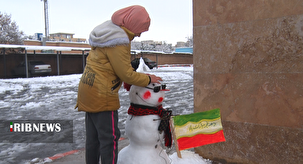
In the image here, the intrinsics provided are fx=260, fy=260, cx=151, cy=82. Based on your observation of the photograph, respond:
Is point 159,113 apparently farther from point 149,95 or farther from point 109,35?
point 109,35

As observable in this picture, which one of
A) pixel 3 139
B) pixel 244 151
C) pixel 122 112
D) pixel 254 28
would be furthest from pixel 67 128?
pixel 254 28

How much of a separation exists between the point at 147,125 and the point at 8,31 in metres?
32.5

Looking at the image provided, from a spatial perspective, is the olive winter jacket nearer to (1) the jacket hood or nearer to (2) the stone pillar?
(1) the jacket hood

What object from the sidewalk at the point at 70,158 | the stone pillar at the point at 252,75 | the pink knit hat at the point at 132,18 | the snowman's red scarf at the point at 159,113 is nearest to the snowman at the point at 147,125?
the snowman's red scarf at the point at 159,113

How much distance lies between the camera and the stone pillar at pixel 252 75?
8.53ft

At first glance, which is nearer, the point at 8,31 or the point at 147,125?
the point at 147,125

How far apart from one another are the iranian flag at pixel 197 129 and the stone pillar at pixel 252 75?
1.58ft

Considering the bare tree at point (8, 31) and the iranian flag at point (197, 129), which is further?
the bare tree at point (8, 31)

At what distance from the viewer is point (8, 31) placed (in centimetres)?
2983

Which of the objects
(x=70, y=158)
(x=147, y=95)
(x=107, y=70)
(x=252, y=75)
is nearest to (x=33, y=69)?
(x=70, y=158)

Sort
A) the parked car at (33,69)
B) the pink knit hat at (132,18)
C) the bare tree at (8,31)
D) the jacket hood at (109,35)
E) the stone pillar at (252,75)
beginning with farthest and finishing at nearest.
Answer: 1. the bare tree at (8,31)
2. the parked car at (33,69)
3. the stone pillar at (252,75)
4. the pink knit hat at (132,18)
5. the jacket hood at (109,35)

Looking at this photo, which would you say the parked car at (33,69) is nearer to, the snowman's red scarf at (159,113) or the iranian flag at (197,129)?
the snowman's red scarf at (159,113)

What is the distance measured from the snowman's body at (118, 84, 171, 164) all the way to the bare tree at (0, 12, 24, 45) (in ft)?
104

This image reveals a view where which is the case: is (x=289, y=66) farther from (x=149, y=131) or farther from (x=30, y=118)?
(x=30, y=118)
